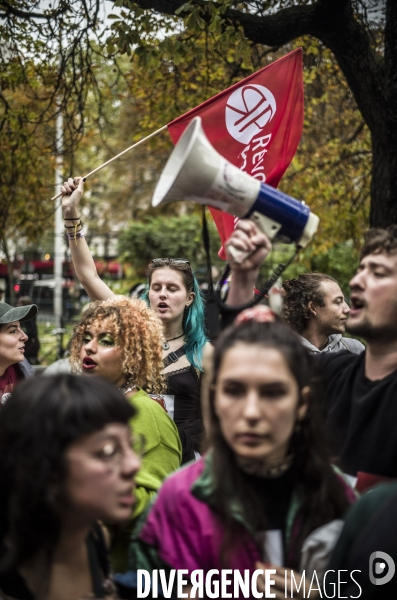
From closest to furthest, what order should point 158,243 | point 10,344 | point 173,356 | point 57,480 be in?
point 57,480 → point 173,356 → point 10,344 → point 158,243

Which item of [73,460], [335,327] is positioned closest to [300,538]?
[73,460]

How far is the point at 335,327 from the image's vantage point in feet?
14.3

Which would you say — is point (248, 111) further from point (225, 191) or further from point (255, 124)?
point (225, 191)

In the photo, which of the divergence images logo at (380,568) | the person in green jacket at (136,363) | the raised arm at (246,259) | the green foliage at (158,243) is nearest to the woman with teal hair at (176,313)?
the person in green jacket at (136,363)

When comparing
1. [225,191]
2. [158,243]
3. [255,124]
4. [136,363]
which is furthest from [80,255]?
[158,243]

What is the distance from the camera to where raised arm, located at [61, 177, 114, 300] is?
3943mm

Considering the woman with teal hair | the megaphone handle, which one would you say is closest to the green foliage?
the woman with teal hair

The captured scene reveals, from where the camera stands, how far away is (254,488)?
6.11 feet

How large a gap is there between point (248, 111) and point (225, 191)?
2413 millimetres

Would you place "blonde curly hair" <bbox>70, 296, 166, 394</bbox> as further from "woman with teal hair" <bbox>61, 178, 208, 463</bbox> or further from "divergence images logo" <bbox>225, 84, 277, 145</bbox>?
"divergence images logo" <bbox>225, 84, 277, 145</bbox>

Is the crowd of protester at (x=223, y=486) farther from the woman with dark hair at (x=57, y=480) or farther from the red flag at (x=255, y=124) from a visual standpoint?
the red flag at (x=255, y=124)

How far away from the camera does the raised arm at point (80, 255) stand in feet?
12.9

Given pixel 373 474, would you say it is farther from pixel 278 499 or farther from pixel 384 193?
pixel 384 193

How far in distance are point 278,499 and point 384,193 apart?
4.54 m
